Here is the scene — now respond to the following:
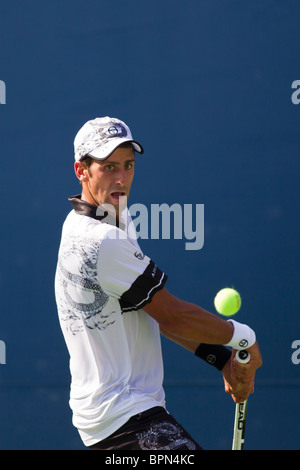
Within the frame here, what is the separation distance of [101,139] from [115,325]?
73 centimetres

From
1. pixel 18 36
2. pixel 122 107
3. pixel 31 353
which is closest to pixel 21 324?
pixel 31 353

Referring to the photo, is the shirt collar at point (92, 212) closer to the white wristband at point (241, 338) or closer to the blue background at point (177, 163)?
the white wristband at point (241, 338)

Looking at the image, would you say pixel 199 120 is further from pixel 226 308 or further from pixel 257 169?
pixel 226 308

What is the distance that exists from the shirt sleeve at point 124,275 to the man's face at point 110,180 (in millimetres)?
257

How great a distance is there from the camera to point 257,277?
448cm

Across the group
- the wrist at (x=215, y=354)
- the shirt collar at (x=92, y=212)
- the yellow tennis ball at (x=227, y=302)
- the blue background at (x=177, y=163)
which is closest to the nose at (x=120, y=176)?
the shirt collar at (x=92, y=212)

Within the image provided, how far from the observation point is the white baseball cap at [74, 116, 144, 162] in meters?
2.89

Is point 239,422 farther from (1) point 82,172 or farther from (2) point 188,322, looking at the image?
(1) point 82,172

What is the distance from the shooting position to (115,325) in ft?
8.89

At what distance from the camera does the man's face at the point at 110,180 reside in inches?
114

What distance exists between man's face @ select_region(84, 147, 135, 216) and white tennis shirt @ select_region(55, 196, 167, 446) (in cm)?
13
